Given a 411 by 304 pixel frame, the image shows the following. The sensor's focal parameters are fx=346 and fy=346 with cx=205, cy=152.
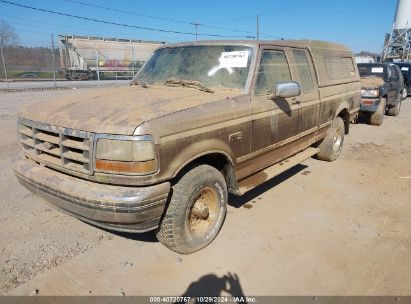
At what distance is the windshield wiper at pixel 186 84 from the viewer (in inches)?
154

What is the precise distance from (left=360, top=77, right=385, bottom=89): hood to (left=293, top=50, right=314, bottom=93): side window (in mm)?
6082

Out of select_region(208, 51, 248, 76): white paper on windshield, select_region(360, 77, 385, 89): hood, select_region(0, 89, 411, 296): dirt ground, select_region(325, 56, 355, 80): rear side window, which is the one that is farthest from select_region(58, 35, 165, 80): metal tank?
select_region(0, 89, 411, 296): dirt ground

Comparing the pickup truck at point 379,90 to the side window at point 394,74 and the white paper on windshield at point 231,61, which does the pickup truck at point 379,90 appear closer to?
the side window at point 394,74

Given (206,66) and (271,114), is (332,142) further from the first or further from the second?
(206,66)

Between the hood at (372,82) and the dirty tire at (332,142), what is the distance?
14.5ft

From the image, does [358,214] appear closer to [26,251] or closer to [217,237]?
[217,237]

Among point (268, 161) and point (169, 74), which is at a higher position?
point (169, 74)

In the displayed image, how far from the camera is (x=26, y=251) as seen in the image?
343 cm

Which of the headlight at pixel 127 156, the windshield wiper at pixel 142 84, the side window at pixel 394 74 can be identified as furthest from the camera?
the side window at pixel 394 74

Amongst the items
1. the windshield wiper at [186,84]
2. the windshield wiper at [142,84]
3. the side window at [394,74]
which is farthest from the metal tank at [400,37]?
the windshield wiper at [186,84]

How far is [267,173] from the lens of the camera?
4438 mm

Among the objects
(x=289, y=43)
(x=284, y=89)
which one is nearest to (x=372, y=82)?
(x=289, y=43)

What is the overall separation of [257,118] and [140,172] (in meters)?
1.67

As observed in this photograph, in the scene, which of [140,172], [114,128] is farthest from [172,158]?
[114,128]
